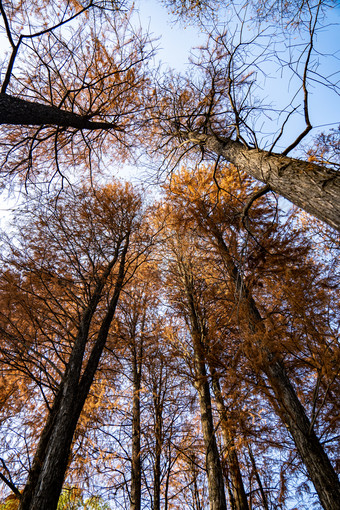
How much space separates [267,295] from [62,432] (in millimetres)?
5315

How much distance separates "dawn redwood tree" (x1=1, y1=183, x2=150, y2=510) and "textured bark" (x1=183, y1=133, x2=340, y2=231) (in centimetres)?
263

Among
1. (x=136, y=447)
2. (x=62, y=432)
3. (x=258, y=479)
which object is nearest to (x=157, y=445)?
(x=136, y=447)

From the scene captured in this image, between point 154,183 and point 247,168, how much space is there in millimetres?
2087

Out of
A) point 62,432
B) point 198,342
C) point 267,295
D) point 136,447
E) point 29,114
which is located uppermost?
point 267,295

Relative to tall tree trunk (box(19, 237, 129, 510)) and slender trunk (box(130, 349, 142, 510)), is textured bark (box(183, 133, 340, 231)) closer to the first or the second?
tall tree trunk (box(19, 237, 129, 510))

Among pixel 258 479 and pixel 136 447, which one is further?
pixel 258 479

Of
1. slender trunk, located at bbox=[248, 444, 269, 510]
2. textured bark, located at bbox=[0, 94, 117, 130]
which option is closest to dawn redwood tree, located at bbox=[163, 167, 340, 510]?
textured bark, located at bbox=[0, 94, 117, 130]

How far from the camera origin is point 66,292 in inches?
159

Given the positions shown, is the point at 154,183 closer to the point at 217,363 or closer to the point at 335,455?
the point at 217,363

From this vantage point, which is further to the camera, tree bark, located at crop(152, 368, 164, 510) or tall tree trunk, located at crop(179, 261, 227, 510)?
tree bark, located at crop(152, 368, 164, 510)

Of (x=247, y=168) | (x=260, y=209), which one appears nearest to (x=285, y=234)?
(x=260, y=209)

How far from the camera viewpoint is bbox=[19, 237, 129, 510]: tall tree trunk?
2.33 m

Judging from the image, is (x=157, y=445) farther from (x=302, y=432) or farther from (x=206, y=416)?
(x=302, y=432)

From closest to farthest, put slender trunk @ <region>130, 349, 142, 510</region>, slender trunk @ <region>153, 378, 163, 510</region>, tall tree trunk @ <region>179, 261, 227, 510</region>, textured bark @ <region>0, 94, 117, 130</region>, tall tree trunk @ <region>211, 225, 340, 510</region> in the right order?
tall tree trunk @ <region>211, 225, 340, 510</region>, textured bark @ <region>0, 94, 117, 130</region>, tall tree trunk @ <region>179, 261, 227, 510</region>, slender trunk @ <region>153, 378, 163, 510</region>, slender trunk @ <region>130, 349, 142, 510</region>
